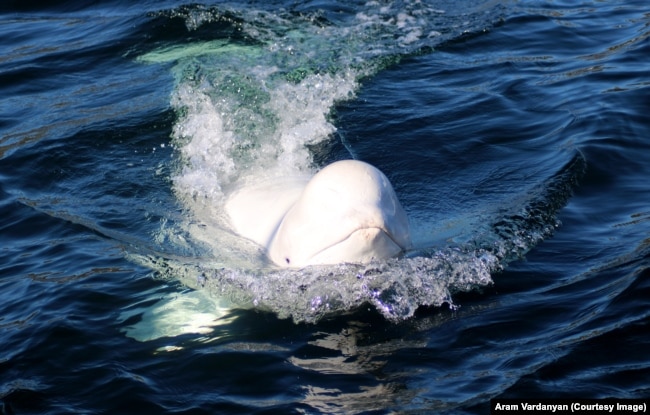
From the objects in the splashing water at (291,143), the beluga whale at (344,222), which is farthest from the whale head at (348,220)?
the splashing water at (291,143)

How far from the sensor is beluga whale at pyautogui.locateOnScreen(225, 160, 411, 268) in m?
6.03

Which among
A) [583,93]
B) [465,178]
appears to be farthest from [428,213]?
[583,93]

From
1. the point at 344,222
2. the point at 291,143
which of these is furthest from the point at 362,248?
the point at 291,143

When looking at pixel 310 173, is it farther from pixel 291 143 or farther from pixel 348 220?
pixel 348 220

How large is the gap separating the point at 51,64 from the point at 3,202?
178 inches

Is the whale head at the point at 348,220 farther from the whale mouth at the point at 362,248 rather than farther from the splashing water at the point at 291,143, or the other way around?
the splashing water at the point at 291,143

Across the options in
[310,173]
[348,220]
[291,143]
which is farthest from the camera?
[291,143]

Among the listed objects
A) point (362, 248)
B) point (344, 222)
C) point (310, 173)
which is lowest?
point (310, 173)

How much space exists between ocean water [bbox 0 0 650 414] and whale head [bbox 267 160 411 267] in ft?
0.41

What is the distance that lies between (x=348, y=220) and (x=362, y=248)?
21 centimetres

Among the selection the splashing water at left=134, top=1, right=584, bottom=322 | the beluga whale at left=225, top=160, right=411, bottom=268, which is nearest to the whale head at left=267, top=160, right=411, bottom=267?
the beluga whale at left=225, top=160, right=411, bottom=268

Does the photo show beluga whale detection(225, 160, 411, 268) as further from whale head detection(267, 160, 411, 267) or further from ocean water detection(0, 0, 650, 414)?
ocean water detection(0, 0, 650, 414)

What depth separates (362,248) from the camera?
6.06 metres

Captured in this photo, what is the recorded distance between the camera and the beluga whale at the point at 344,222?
19.8 feet
